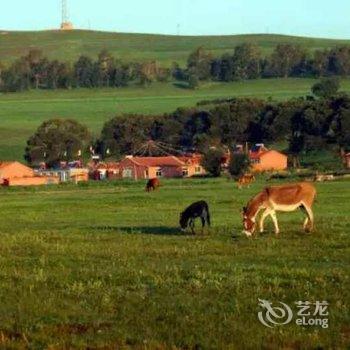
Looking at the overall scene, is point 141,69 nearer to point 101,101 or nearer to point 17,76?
point 101,101

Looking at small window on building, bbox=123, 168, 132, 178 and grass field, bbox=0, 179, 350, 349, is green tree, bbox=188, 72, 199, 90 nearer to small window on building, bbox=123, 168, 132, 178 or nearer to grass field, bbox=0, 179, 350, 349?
small window on building, bbox=123, 168, 132, 178

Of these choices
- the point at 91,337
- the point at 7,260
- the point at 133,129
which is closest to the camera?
the point at 91,337

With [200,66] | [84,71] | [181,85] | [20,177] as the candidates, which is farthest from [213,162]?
[84,71]

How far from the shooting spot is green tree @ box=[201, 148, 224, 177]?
89188 millimetres

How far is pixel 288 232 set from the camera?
2081cm

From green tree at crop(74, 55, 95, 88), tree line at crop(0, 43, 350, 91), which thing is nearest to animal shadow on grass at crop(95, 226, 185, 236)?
tree line at crop(0, 43, 350, 91)

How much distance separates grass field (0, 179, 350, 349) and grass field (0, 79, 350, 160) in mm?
109773

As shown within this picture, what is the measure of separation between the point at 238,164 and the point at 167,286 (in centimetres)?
7273

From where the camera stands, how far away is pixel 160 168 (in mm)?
98625

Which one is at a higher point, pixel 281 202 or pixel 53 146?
pixel 281 202

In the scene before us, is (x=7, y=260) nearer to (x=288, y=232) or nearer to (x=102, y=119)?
(x=288, y=232)

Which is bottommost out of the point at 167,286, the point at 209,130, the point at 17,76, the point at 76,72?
the point at 209,130

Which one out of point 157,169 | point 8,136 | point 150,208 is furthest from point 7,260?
point 8,136

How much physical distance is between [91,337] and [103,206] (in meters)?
28.7
